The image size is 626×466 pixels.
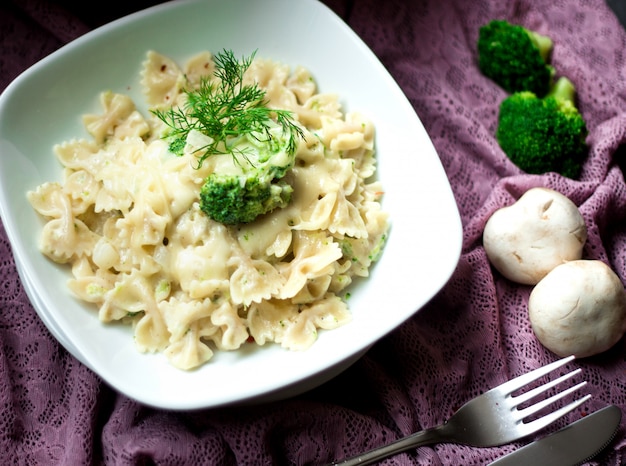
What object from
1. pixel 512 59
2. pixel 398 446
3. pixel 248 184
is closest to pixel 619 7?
pixel 512 59

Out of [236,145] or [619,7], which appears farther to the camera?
[619,7]

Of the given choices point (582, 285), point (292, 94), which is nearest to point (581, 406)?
point (582, 285)

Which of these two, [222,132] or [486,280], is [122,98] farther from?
[486,280]

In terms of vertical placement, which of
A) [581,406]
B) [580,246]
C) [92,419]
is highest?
[580,246]

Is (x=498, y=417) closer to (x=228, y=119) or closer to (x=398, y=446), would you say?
(x=398, y=446)

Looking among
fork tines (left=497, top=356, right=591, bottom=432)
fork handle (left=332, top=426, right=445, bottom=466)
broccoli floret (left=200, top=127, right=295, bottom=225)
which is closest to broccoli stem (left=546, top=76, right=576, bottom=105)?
fork tines (left=497, top=356, right=591, bottom=432)
